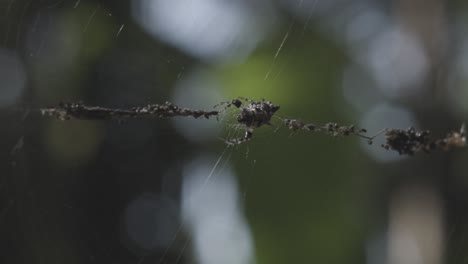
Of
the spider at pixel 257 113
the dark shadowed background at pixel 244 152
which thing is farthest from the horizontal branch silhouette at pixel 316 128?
the dark shadowed background at pixel 244 152

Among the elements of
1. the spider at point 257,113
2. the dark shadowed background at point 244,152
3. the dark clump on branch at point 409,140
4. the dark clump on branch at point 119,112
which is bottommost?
the dark clump on branch at point 119,112

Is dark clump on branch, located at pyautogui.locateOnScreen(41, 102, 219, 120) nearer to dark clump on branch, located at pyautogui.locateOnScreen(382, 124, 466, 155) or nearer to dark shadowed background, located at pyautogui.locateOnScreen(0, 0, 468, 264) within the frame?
dark clump on branch, located at pyautogui.locateOnScreen(382, 124, 466, 155)

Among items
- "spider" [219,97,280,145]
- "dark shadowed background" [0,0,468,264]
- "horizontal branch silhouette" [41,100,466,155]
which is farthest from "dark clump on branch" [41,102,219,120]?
"dark shadowed background" [0,0,468,264]

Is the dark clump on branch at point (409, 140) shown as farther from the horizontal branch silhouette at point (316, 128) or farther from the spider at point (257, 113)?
the spider at point (257, 113)

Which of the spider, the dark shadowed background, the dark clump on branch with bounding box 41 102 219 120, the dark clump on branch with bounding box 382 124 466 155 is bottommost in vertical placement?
the dark clump on branch with bounding box 41 102 219 120

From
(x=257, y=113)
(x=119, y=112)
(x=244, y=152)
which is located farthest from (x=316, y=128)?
(x=244, y=152)

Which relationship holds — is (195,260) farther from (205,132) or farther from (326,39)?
(326,39)

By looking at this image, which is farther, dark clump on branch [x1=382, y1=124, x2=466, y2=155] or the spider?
the spider

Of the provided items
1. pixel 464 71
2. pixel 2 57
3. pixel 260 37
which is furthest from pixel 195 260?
pixel 464 71
